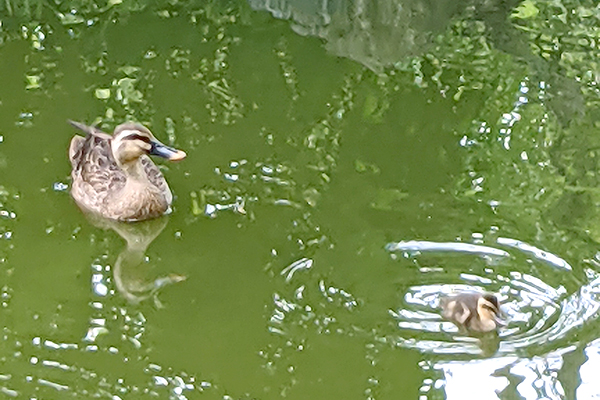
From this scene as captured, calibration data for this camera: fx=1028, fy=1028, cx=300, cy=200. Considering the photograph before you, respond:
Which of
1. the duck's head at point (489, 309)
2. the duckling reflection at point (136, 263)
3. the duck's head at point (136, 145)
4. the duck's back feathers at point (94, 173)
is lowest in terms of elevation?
the duckling reflection at point (136, 263)

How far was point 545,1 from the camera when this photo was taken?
7191 mm

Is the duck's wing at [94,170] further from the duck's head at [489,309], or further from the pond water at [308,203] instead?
the duck's head at [489,309]

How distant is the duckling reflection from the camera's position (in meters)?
4.52

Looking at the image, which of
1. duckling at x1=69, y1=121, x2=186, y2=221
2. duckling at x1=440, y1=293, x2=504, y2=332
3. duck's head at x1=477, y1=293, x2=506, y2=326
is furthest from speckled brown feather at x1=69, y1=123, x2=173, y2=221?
duck's head at x1=477, y1=293, x2=506, y2=326

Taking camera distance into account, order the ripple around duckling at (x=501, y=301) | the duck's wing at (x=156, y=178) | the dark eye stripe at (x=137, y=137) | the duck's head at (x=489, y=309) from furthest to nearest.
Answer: the duck's wing at (x=156, y=178)
the dark eye stripe at (x=137, y=137)
the ripple around duckling at (x=501, y=301)
the duck's head at (x=489, y=309)

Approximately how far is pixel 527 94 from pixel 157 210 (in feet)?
7.85

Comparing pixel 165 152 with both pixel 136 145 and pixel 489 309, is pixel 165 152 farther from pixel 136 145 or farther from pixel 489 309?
A: pixel 489 309

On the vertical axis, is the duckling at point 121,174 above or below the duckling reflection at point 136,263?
above

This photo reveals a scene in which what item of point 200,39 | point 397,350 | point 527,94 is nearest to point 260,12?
point 200,39

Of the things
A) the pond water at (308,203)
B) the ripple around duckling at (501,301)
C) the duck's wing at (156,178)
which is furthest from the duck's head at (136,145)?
the ripple around duckling at (501,301)

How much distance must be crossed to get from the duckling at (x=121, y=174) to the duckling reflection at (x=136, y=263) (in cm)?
5

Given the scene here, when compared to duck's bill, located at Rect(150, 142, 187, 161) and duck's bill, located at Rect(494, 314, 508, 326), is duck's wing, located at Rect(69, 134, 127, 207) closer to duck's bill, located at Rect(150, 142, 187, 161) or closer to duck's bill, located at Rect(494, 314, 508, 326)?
duck's bill, located at Rect(150, 142, 187, 161)

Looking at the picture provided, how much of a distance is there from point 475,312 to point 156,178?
181 centimetres

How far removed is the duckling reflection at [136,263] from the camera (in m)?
4.52
